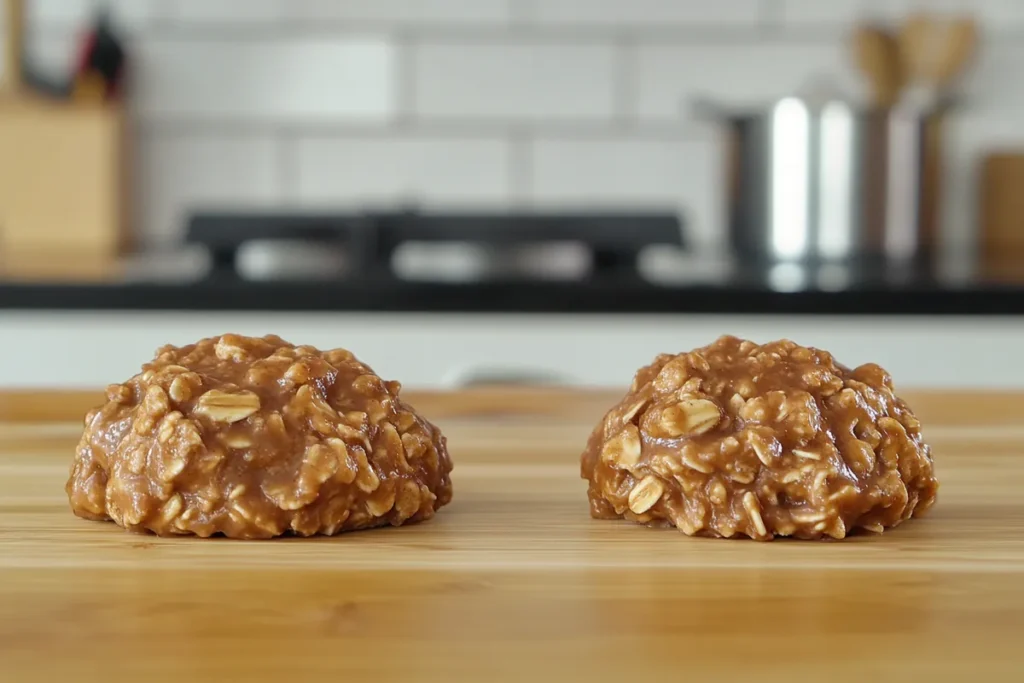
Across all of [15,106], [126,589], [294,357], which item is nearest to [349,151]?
[15,106]

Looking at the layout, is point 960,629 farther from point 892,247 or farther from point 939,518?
point 892,247

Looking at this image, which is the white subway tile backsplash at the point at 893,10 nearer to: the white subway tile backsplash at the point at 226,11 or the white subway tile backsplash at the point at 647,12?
the white subway tile backsplash at the point at 647,12

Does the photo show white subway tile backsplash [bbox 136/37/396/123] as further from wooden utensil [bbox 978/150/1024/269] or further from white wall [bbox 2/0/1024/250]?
wooden utensil [bbox 978/150/1024/269]

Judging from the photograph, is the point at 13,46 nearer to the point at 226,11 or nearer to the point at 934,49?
the point at 226,11

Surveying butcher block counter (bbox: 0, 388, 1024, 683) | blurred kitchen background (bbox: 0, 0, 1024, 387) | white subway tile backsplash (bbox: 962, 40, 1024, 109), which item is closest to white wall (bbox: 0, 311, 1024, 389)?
blurred kitchen background (bbox: 0, 0, 1024, 387)

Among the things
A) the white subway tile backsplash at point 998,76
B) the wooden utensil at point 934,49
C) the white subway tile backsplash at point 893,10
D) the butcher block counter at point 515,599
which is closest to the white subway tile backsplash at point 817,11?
the white subway tile backsplash at point 893,10

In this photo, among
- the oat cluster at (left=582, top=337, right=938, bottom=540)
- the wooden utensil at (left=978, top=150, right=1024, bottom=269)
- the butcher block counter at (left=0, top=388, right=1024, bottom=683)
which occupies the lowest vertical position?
the butcher block counter at (left=0, top=388, right=1024, bottom=683)
